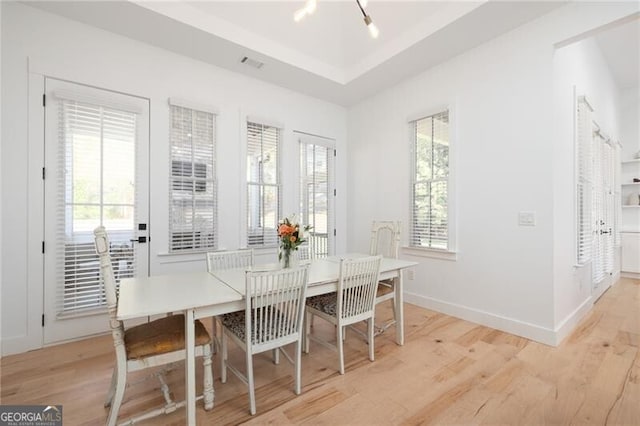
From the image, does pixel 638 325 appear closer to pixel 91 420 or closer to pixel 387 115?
pixel 387 115

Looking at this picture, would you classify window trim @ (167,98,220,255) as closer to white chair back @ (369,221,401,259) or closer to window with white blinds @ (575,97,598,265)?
white chair back @ (369,221,401,259)

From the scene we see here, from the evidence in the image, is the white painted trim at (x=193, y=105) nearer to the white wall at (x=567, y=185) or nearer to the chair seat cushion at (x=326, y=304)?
the chair seat cushion at (x=326, y=304)

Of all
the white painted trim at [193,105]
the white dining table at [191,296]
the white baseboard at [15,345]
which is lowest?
the white baseboard at [15,345]

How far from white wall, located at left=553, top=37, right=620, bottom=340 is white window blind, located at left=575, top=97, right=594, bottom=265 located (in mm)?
141

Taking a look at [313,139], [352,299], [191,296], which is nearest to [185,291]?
[191,296]

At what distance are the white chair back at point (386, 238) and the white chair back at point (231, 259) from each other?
5.11ft

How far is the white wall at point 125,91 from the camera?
250cm

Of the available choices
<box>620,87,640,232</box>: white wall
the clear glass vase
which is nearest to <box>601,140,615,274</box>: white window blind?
<box>620,87,640,232</box>: white wall

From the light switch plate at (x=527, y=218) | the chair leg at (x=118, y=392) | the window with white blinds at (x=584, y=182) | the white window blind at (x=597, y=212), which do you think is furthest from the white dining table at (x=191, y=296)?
the white window blind at (x=597, y=212)

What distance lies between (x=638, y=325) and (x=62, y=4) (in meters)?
6.56

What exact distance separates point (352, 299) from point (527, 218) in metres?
1.98

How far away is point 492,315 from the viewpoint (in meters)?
3.08

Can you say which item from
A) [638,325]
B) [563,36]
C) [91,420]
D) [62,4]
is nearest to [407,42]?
[563,36]

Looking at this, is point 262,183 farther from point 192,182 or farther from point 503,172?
point 503,172
